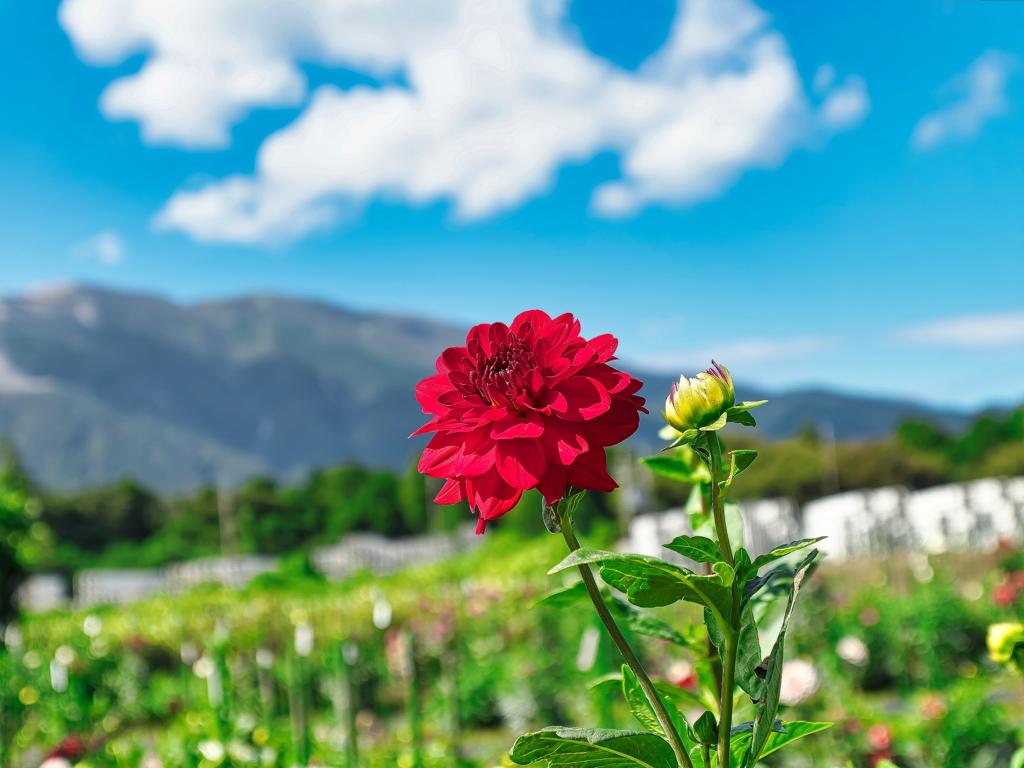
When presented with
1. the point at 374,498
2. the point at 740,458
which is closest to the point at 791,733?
the point at 740,458

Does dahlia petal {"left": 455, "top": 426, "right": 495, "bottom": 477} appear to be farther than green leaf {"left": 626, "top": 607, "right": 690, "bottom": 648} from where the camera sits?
No

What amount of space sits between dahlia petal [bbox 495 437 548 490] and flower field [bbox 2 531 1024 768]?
98cm

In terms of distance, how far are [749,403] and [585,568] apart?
0.18m

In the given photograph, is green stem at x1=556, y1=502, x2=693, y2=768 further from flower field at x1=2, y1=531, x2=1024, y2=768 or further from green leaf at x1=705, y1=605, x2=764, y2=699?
flower field at x1=2, y1=531, x2=1024, y2=768

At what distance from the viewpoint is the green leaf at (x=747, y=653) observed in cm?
61

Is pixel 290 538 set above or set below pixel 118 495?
below

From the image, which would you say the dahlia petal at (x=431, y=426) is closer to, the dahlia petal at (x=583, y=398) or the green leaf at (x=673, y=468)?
the dahlia petal at (x=583, y=398)

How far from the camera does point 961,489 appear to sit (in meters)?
12.4

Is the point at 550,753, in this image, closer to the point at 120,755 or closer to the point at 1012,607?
the point at 120,755

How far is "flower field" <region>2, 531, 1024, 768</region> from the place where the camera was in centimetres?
262

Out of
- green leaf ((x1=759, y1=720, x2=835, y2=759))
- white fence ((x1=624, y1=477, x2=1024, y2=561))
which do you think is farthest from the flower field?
white fence ((x1=624, y1=477, x2=1024, y2=561))

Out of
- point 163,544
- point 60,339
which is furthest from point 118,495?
point 60,339

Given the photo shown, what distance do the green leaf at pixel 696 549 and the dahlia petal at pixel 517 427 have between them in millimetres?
141

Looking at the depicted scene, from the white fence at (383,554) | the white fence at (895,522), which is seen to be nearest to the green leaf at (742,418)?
the white fence at (895,522)
